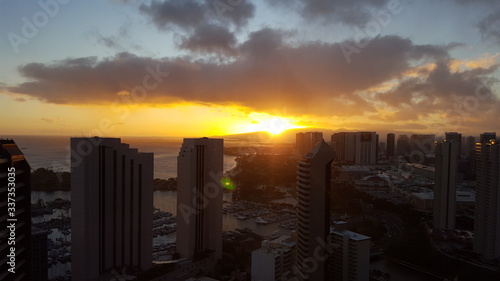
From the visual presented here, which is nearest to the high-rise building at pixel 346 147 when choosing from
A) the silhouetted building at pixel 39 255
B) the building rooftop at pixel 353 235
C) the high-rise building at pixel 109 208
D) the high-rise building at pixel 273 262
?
the building rooftop at pixel 353 235

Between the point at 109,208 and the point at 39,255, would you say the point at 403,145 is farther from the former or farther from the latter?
the point at 39,255

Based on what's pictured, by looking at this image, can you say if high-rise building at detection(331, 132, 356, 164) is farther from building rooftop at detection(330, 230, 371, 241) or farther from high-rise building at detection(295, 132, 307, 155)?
building rooftop at detection(330, 230, 371, 241)

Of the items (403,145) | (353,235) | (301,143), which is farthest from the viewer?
(403,145)

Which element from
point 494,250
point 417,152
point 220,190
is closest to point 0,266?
point 220,190

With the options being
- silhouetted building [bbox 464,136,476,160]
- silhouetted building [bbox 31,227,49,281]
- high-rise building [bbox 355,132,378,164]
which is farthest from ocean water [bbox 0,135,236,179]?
silhouetted building [bbox 464,136,476,160]

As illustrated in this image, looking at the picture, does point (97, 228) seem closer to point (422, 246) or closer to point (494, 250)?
point (422, 246)

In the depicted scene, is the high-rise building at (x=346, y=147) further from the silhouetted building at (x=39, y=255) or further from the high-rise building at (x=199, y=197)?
the silhouetted building at (x=39, y=255)

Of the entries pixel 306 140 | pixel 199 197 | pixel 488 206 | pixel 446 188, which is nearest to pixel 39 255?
pixel 199 197
